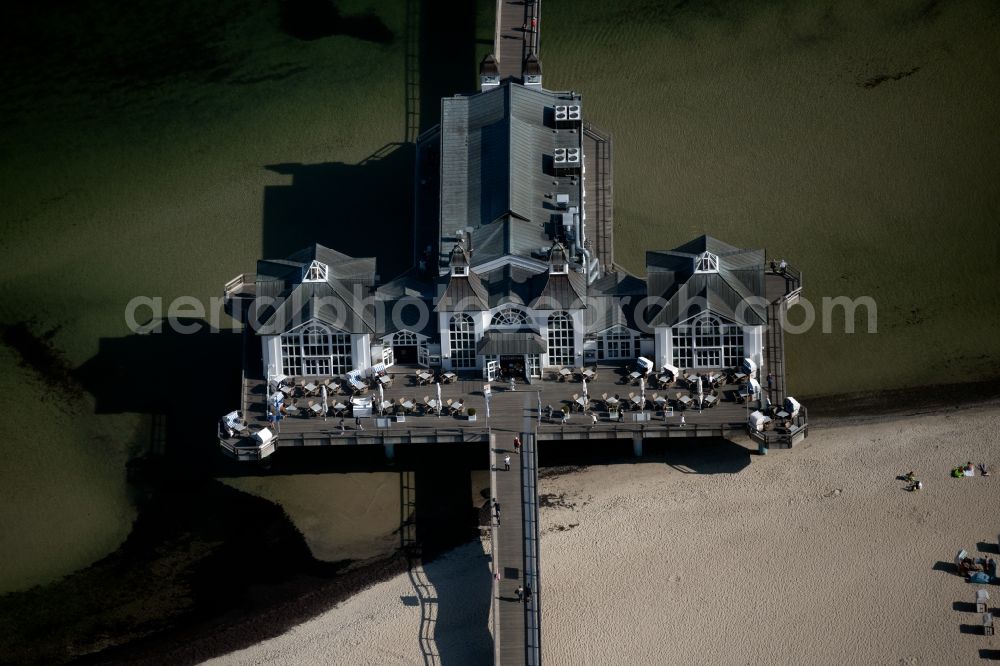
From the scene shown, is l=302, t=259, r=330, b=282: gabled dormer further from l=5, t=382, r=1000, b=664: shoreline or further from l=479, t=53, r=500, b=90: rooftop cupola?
l=479, t=53, r=500, b=90: rooftop cupola

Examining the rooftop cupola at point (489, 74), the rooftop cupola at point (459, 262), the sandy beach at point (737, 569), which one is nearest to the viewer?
the sandy beach at point (737, 569)

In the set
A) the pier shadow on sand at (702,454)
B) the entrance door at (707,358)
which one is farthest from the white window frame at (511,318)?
the pier shadow on sand at (702,454)

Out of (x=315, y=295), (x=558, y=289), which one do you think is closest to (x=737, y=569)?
(x=558, y=289)

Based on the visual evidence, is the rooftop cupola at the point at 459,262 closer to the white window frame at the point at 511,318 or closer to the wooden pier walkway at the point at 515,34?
the white window frame at the point at 511,318

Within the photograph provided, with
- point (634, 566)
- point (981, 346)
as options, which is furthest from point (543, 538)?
point (981, 346)

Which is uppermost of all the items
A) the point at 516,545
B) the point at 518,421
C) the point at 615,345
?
the point at 615,345

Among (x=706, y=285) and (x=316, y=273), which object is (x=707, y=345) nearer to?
(x=706, y=285)
